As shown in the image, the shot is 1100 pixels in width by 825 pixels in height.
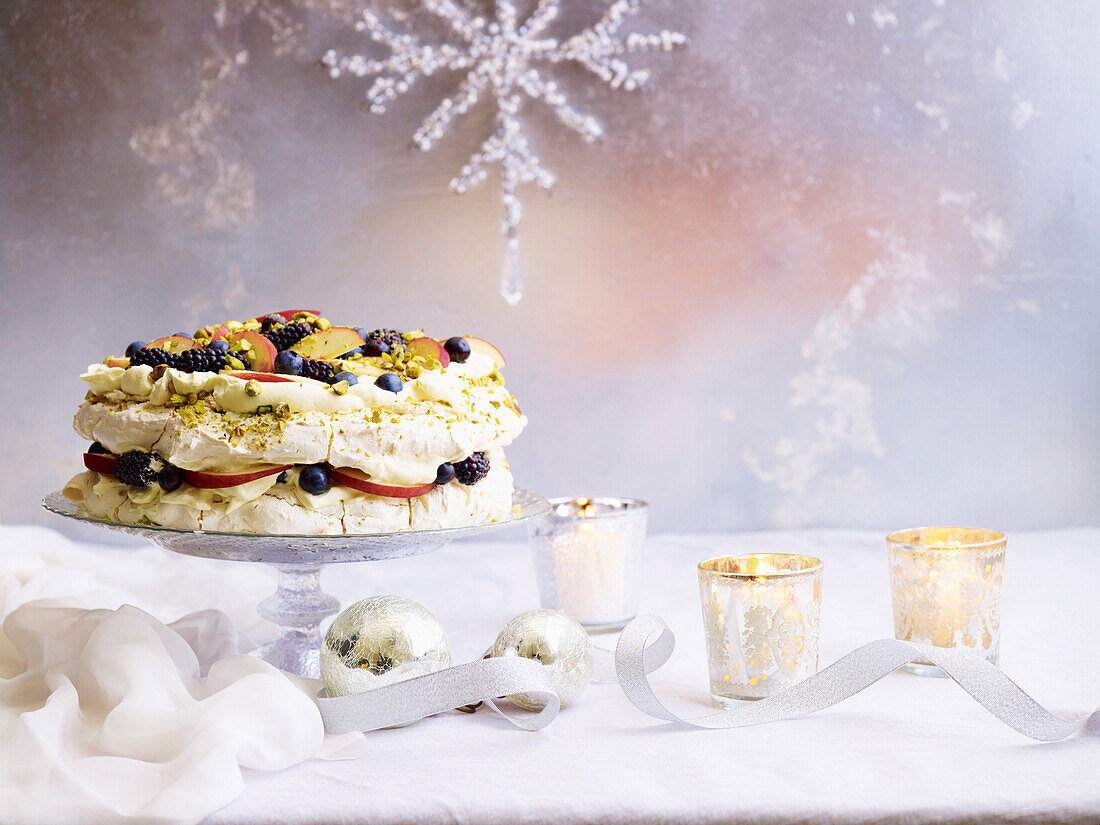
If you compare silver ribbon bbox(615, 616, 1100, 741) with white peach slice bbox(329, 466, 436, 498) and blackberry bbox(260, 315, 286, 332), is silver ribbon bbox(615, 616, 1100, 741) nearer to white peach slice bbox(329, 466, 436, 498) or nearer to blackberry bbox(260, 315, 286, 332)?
white peach slice bbox(329, 466, 436, 498)

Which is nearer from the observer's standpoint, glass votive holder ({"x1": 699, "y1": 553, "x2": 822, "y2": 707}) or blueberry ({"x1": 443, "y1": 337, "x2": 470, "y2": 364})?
glass votive holder ({"x1": 699, "y1": 553, "x2": 822, "y2": 707})

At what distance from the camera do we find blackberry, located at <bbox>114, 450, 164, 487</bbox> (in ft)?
3.68

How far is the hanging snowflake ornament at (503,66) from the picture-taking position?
85.1 inches

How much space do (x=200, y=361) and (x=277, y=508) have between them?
0.22 m

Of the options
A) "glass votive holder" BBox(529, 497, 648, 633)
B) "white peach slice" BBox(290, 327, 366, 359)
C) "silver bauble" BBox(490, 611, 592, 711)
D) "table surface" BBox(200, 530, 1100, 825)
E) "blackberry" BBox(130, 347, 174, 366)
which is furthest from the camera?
"glass votive holder" BBox(529, 497, 648, 633)

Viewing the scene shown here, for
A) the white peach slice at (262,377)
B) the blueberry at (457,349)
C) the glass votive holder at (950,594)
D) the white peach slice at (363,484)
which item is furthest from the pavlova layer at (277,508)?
the glass votive holder at (950,594)

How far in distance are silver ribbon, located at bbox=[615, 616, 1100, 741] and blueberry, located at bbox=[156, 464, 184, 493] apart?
557 millimetres

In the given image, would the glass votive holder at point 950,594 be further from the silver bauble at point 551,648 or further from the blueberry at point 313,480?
the blueberry at point 313,480

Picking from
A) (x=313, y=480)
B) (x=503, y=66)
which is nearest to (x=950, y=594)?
(x=313, y=480)

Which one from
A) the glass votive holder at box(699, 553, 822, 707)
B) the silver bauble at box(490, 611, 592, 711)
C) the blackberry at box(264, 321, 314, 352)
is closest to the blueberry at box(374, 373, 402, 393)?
the blackberry at box(264, 321, 314, 352)

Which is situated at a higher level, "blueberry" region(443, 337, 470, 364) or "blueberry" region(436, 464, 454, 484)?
"blueberry" region(443, 337, 470, 364)

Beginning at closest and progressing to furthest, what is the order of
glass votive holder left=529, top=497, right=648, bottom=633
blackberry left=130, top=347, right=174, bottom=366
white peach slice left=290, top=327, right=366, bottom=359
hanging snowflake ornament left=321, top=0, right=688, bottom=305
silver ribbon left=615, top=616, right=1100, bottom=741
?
silver ribbon left=615, top=616, right=1100, bottom=741 → blackberry left=130, top=347, right=174, bottom=366 → white peach slice left=290, top=327, right=366, bottom=359 → glass votive holder left=529, top=497, right=648, bottom=633 → hanging snowflake ornament left=321, top=0, right=688, bottom=305

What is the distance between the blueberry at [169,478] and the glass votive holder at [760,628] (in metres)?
0.63

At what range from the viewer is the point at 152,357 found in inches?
47.0
